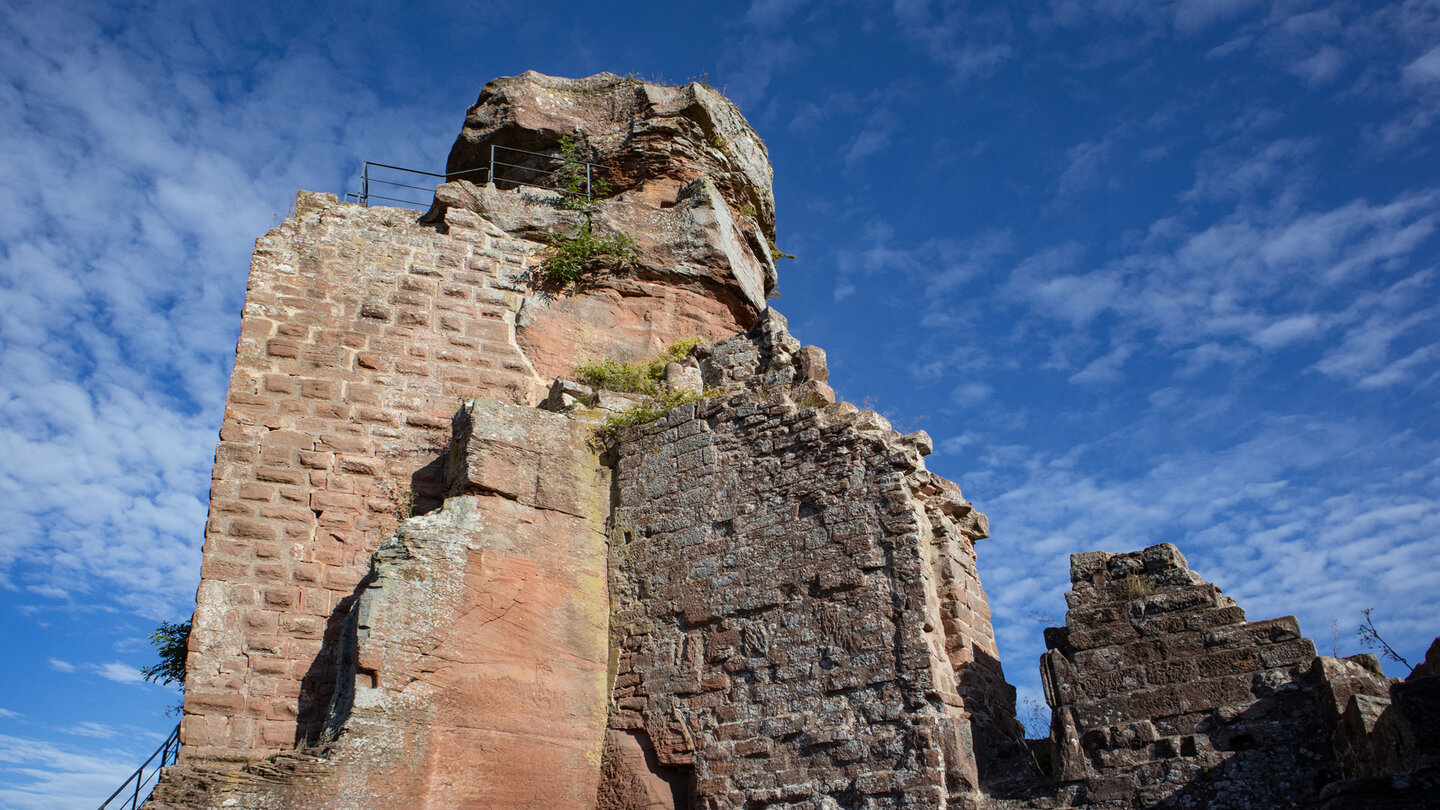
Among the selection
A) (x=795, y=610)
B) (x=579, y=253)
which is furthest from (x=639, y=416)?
(x=579, y=253)

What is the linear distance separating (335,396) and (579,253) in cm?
280

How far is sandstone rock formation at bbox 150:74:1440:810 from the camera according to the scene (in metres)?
6.63

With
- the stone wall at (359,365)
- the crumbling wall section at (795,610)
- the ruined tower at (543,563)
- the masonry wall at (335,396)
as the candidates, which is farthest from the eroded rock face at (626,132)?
the crumbling wall section at (795,610)

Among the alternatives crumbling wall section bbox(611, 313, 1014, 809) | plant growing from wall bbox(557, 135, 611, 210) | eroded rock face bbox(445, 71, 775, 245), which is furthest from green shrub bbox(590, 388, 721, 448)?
eroded rock face bbox(445, 71, 775, 245)

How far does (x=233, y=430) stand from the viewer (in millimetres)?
9281

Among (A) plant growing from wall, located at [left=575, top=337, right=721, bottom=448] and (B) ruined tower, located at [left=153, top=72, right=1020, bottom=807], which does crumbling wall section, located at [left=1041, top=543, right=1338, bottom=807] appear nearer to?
(B) ruined tower, located at [left=153, top=72, right=1020, bottom=807]

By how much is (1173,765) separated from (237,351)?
25.7 feet

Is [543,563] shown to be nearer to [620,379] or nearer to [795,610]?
[795,610]

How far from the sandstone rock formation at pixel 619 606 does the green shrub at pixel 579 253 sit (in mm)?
151

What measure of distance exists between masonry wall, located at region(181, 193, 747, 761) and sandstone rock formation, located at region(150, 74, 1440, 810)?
0.03m

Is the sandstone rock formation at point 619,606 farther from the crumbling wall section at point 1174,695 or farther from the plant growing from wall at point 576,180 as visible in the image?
the plant growing from wall at point 576,180

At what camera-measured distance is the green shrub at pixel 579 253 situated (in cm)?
1115

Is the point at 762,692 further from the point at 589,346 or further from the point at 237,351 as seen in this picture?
the point at 237,351

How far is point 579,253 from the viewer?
443 inches
